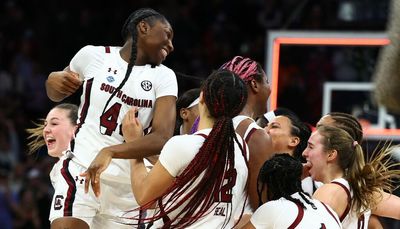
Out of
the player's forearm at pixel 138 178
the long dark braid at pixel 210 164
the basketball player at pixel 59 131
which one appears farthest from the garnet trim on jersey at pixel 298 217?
the basketball player at pixel 59 131

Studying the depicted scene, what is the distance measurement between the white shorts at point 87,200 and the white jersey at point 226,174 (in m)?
0.62

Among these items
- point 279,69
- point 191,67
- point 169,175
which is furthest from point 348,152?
point 191,67

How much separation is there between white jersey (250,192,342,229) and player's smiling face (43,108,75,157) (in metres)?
1.44

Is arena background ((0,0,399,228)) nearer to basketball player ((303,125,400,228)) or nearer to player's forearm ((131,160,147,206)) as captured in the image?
basketball player ((303,125,400,228))

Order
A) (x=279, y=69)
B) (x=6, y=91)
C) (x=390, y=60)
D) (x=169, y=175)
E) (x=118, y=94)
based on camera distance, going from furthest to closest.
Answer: (x=6, y=91), (x=279, y=69), (x=118, y=94), (x=169, y=175), (x=390, y=60)

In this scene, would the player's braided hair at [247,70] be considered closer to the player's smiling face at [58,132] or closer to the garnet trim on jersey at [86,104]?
the garnet trim on jersey at [86,104]

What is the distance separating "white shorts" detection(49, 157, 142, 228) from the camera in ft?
13.9

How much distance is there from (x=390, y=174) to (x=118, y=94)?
1410mm

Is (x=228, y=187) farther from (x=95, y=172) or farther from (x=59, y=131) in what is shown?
(x=59, y=131)

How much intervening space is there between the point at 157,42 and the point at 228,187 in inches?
38.0

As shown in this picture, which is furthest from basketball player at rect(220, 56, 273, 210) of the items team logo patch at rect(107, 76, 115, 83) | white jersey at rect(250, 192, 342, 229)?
team logo patch at rect(107, 76, 115, 83)

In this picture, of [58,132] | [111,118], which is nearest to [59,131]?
[58,132]

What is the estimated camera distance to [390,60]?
1.54m

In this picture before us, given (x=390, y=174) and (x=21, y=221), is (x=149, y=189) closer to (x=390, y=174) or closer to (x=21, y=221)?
(x=390, y=174)
